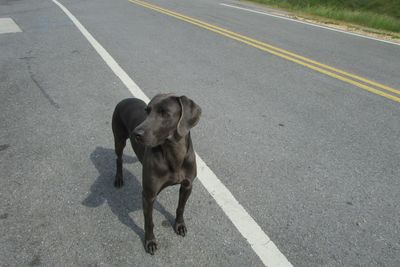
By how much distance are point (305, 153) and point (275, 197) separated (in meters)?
1.06

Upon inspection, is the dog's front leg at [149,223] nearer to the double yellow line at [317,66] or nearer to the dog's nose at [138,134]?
the dog's nose at [138,134]

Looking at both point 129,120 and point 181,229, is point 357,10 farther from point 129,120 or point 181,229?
point 181,229

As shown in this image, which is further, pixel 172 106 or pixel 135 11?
pixel 135 11

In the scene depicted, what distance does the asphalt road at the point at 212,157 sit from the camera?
2.98 metres

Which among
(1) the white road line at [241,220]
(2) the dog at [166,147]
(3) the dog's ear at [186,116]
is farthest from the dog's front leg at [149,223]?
(1) the white road line at [241,220]

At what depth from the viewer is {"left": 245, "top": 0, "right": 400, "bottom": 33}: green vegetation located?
13550 mm

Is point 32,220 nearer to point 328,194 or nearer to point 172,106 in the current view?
point 172,106

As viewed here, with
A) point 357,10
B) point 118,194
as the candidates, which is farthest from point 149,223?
point 357,10

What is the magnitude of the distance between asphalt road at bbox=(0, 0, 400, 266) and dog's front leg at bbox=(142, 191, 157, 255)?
2.8 inches

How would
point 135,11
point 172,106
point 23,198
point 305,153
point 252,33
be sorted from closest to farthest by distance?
point 172,106 < point 23,198 < point 305,153 < point 252,33 < point 135,11

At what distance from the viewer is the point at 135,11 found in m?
13.6

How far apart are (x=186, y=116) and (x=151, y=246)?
45.3 inches

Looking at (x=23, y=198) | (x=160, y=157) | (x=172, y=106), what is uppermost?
(x=172, y=106)

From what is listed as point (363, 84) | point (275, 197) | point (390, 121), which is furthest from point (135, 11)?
point (275, 197)
